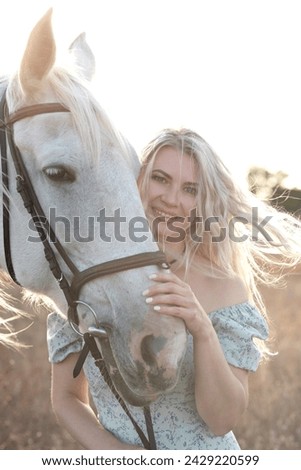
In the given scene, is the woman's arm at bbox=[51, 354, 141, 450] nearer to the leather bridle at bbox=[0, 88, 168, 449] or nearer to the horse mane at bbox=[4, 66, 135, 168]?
the leather bridle at bbox=[0, 88, 168, 449]

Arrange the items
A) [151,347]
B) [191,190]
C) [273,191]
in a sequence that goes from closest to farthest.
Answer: [151,347]
[191,190]
[273,191]

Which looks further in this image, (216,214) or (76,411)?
(216,214)

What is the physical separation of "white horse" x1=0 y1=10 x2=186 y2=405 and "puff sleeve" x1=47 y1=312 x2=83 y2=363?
0.24m

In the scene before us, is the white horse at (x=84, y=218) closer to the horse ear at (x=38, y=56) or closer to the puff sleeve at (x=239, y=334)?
the horse ear at (x=38, y=56)

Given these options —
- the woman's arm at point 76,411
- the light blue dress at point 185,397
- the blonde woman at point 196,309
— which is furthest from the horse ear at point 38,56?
the woman's arm at point 76,411

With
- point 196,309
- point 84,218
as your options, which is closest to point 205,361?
point 196,309

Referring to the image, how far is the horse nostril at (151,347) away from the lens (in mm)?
2223

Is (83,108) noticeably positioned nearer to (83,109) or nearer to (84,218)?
(83,109)

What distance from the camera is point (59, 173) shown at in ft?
7.91

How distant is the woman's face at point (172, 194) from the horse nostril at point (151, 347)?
77 cm

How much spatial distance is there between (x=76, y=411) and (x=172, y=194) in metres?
1.15

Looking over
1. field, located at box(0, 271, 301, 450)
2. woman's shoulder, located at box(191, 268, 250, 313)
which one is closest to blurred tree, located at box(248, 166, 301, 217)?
woman's shoulder, located at box(191, 268, 250, 313)
